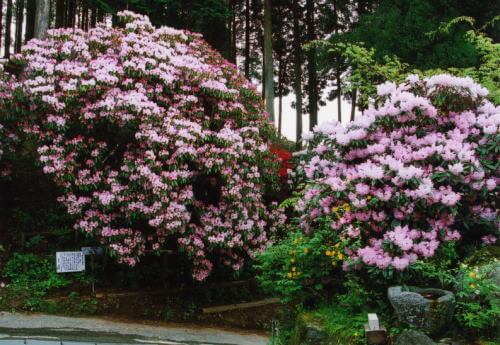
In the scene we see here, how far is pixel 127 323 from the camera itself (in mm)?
8297

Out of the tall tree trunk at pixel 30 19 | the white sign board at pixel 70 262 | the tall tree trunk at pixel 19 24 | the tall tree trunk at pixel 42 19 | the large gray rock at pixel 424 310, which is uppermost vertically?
the tall tree trunk at pixel 19 24

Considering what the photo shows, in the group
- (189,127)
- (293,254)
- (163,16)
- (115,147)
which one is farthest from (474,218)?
(163,16)

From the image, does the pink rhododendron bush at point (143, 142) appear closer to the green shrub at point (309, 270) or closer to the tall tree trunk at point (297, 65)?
the green shrub at point (309, 270)

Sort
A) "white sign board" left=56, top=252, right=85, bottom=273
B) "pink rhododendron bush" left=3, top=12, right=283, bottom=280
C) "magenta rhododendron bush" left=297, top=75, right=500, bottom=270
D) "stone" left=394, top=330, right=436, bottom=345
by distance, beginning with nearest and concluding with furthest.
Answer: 1. "stone" left=394, top=330, right=436, bottom=345
2. "magenta rhododendron bush" left=297, top=75, right=500, bottom=270
3. "pink rhododendron bush" left=3, top=12, right=283, bottom=280
4. "white sign board" left=56, top=252, right=85, bottom=273

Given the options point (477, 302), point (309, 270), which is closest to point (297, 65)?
point (309, 270)

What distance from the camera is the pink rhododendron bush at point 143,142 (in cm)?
767

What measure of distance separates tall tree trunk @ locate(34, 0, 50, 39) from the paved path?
24.0 ft

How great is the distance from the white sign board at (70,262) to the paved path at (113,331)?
99 cm

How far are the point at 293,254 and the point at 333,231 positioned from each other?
439 millimetres

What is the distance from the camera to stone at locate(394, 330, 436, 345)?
3746 mm

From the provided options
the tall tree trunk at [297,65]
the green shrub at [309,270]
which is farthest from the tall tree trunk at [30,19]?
the green shrub at [309,270]

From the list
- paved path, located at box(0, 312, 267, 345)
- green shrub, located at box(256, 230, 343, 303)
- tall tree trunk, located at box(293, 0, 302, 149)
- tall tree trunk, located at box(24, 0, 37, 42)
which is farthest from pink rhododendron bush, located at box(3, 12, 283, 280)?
tall tree trunk, located at box(24, 0, 37, 42)

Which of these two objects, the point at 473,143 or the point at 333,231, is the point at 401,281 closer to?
the point at 333,231

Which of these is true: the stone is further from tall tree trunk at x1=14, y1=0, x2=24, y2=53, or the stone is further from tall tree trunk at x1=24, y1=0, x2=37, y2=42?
tall tree trunk at x1=14, y1=0, x2=24, y2=53
